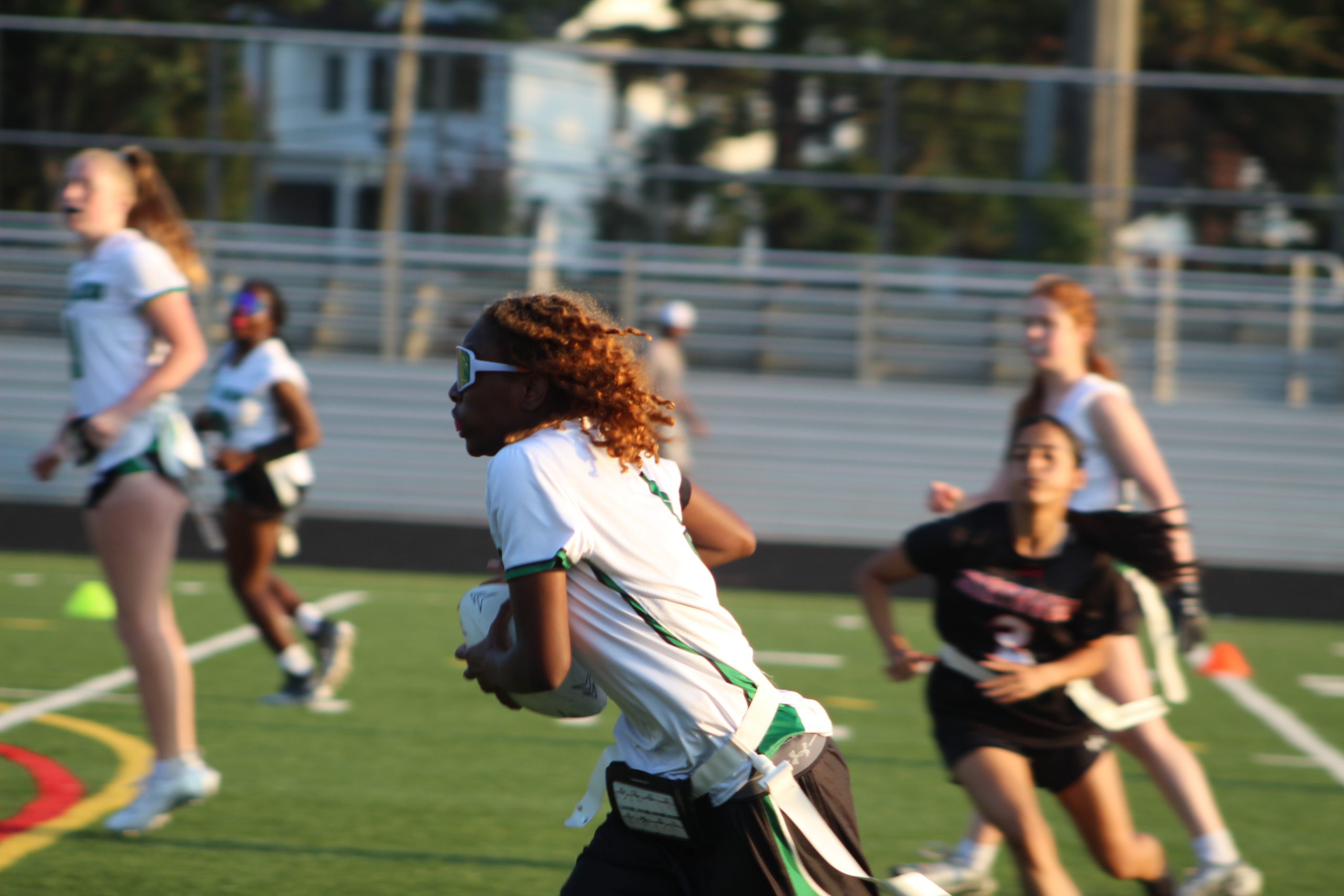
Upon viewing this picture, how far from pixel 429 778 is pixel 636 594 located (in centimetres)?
374

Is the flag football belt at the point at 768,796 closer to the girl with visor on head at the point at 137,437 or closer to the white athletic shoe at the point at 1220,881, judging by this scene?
the white athletic shoe at the point at 1220,881

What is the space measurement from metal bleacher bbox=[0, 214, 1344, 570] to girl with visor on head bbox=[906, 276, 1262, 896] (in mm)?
9676

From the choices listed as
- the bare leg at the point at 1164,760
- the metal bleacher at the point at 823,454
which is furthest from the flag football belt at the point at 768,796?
the metal bleacher at the point at 823,454

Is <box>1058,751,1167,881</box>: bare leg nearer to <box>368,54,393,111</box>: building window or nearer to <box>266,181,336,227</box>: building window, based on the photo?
<box>368,54,393,111</box>: building window

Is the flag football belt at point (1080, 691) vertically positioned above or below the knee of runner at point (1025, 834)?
above

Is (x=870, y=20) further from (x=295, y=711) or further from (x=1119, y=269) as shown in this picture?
(x=295, y=711)

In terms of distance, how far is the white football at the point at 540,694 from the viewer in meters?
2.71

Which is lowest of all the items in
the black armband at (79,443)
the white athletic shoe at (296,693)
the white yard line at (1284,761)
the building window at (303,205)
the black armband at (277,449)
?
the white yard line at (1284,761)

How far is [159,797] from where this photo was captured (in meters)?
4.95

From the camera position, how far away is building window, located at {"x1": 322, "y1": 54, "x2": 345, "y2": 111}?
16.0 metres

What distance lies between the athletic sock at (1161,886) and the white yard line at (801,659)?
15.4 ft

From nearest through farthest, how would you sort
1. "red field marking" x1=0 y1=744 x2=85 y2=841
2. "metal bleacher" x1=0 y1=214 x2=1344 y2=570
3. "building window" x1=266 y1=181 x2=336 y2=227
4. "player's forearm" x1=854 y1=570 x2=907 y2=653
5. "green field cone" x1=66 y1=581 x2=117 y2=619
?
"player's forearm" x1=854 y1=570 x2=907 y2=653, "red field marking" x1=0 y1=744 x2=85 y2=841, "green field cone" x1=66 y1=581 x2=117 y2=619, "metal bleacher" x1=0 y1=214 x2=1344 y2=570, "building window" x1=266 y1=181 x2=336 y2=227

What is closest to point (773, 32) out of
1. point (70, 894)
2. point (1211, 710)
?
point (1211, 710)

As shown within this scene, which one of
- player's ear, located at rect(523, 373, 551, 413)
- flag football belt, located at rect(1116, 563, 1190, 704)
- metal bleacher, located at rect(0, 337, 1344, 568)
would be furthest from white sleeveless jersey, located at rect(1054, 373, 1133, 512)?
metal bleacher, located at rect(0, 337, 1344, 568)
